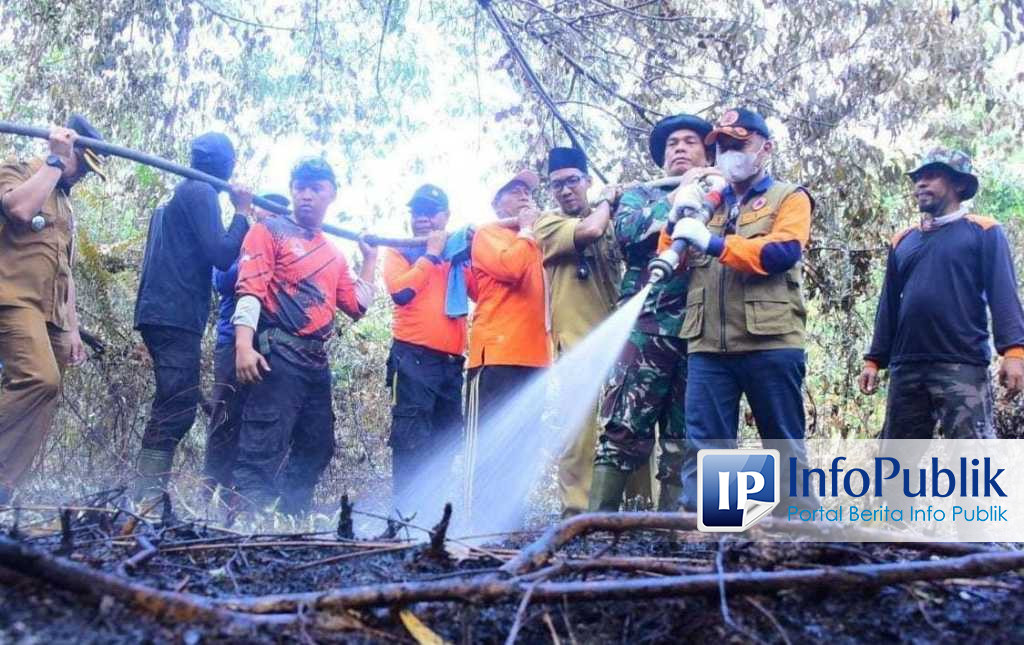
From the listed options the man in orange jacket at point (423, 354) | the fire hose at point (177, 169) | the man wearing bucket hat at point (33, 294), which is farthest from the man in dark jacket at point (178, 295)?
the man in orange jacket at point (423, 354)

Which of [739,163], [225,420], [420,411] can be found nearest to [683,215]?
[739,163]

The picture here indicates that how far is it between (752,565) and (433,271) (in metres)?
3.65

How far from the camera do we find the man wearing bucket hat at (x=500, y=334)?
192 inches

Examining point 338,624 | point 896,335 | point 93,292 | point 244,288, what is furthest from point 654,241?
point 93,292

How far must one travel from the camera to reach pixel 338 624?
167 centimetres

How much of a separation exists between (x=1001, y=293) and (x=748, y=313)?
1604 mm

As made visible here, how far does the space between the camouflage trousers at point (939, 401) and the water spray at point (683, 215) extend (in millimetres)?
1514

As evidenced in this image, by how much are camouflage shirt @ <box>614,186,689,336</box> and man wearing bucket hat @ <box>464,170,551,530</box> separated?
59 cm

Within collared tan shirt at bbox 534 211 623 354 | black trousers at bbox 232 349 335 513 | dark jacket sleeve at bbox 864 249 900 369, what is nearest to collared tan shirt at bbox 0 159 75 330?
black trousers at bbox 232 349 335 513

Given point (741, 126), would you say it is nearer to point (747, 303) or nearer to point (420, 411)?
point (747, 303)

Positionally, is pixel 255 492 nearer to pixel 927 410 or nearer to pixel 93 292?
pixel 93 292

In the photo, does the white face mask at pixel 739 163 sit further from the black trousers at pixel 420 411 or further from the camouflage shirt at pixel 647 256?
the black trousers at pixel 420 411

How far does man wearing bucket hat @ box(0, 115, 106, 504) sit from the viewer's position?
156 inches

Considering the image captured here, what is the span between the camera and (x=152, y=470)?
4.54m
